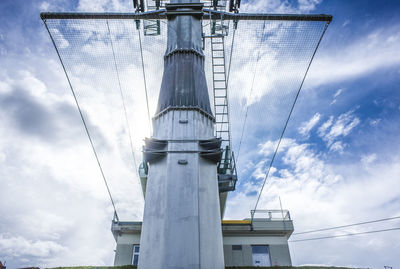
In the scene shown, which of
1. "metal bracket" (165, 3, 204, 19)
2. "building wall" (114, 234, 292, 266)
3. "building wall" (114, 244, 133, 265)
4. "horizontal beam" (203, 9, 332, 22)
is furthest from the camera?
"building wall" (114, 234, 292, 266)

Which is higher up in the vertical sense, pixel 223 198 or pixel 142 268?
pixel 223 198

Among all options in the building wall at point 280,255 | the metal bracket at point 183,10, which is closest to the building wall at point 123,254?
the building wall at point 280,255

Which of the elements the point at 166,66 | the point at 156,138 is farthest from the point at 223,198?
the point at 166,66

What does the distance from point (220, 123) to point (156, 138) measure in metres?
4.95

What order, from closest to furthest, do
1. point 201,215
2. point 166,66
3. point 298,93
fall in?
point 201,215, point 298,93, point 166,66

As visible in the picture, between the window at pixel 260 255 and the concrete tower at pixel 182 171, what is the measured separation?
805 centimetres

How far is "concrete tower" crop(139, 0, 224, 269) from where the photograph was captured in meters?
9.80

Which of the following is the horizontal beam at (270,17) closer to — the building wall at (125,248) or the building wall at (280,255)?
the building wall at (280,255)

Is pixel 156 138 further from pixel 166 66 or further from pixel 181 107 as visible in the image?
pixel 166 66

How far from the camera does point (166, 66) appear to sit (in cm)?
1520

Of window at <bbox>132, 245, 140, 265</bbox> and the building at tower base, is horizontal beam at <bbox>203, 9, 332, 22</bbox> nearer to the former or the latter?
the building at tower base

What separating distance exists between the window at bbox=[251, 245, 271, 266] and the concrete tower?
805cm

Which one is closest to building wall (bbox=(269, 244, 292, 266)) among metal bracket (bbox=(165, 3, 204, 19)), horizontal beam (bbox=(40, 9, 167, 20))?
metal bracket (bbox=(165, 3, 204, 19))

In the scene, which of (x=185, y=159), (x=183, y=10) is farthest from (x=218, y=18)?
(x=185, y=159)
